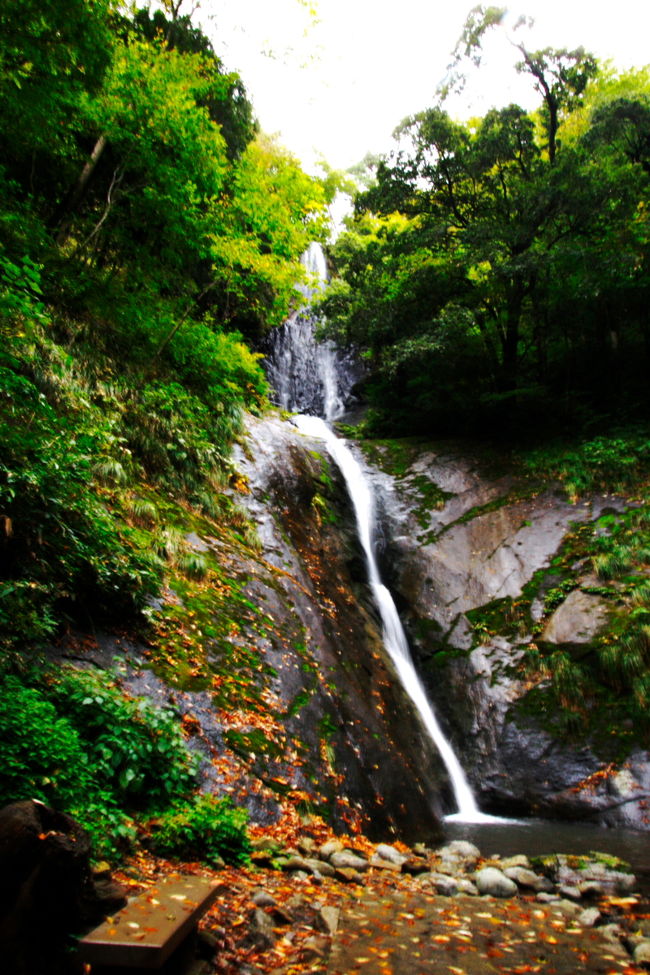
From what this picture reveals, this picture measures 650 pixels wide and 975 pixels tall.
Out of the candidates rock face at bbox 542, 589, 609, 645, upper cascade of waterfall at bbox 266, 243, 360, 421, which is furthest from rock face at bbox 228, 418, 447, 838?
upper cascade of waterfall at bbox 266, 243, 360, 421

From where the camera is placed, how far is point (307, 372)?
2436 cm

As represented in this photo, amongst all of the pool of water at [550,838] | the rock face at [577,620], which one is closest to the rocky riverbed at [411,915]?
the pool of water at [550,838]

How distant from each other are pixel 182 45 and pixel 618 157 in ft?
37.9

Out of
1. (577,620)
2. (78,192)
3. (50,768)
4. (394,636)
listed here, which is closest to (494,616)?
(577,620)

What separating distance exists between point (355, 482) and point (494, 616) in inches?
213

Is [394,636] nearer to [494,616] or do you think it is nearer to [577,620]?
[494,616]

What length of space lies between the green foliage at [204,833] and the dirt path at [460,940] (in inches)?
34.7

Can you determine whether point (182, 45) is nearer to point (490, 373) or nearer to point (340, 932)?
point (490, 373)

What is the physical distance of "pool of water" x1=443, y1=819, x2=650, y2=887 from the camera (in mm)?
5809

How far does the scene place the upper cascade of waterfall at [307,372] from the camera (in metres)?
23.3

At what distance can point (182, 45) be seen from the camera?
12.8m

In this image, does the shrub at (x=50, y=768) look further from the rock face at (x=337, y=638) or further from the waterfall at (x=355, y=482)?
the waterfall at (x=355, y=482)

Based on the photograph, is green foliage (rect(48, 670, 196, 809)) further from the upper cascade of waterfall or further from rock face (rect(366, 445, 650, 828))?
the upper cascade of waterfall

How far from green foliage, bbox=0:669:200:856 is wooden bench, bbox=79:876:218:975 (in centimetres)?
77
